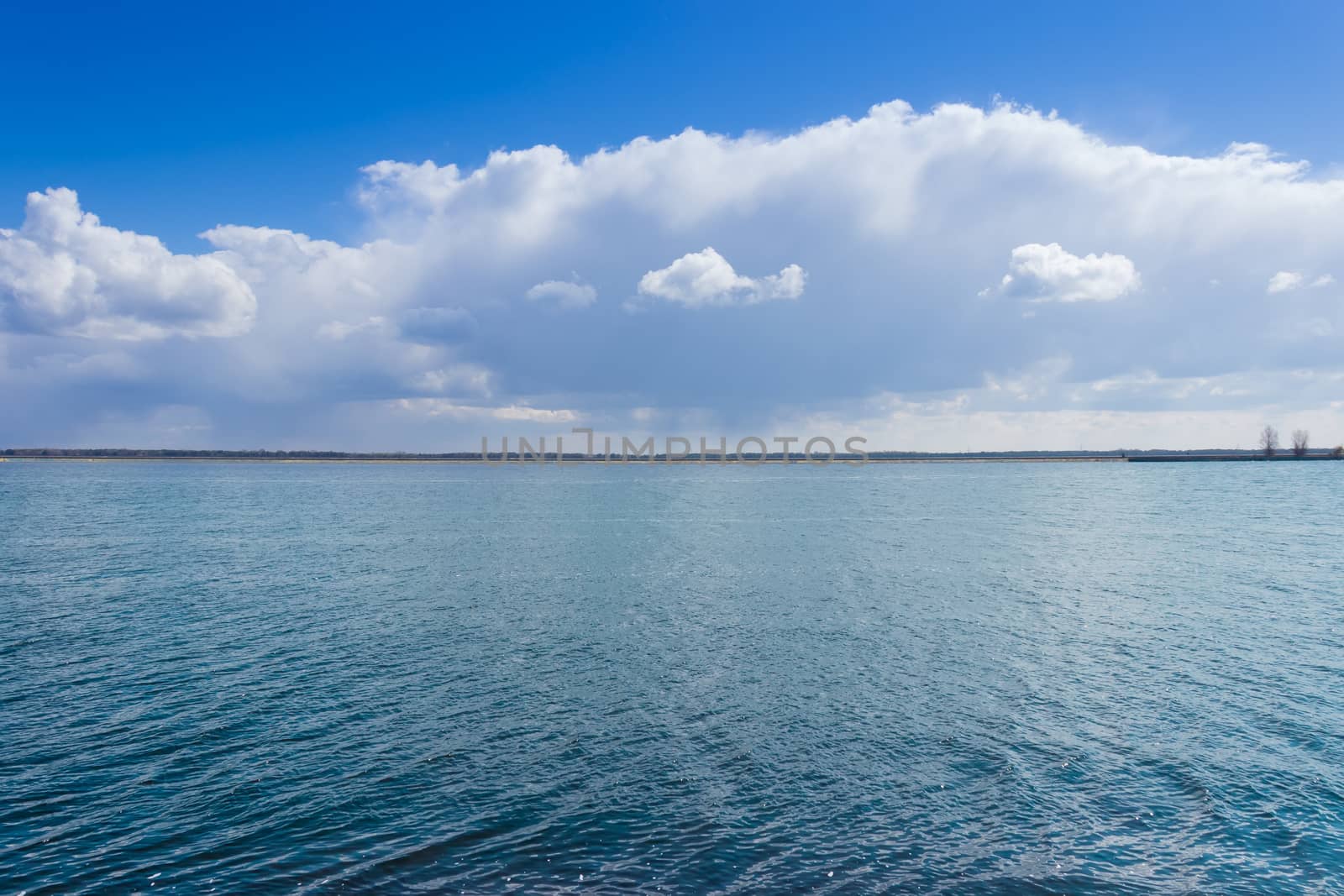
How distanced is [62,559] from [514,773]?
5812cm

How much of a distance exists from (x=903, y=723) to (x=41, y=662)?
1331 inches

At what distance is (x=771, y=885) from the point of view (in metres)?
16.1

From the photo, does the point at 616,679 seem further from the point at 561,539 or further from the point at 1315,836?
the point at 561,539

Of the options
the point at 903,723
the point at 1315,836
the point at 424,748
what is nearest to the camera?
the point at 1315,836

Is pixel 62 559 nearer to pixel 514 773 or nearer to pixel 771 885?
pixel 514 773

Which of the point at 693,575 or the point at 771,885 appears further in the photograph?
the point at 693,575

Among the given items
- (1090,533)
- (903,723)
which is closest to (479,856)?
(903,723)

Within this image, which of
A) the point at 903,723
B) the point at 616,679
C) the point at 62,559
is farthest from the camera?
the point at 62,559

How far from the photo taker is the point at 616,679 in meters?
29.5

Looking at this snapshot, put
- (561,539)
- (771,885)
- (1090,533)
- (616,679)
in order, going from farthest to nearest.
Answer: (1090,533), (561,539), (616,679), (771,885)

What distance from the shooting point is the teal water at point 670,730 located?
16984 mm

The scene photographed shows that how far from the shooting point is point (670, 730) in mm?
24281

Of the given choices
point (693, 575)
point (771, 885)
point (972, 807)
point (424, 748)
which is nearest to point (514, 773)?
point (424, 748)

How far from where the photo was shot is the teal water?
1698 cm
